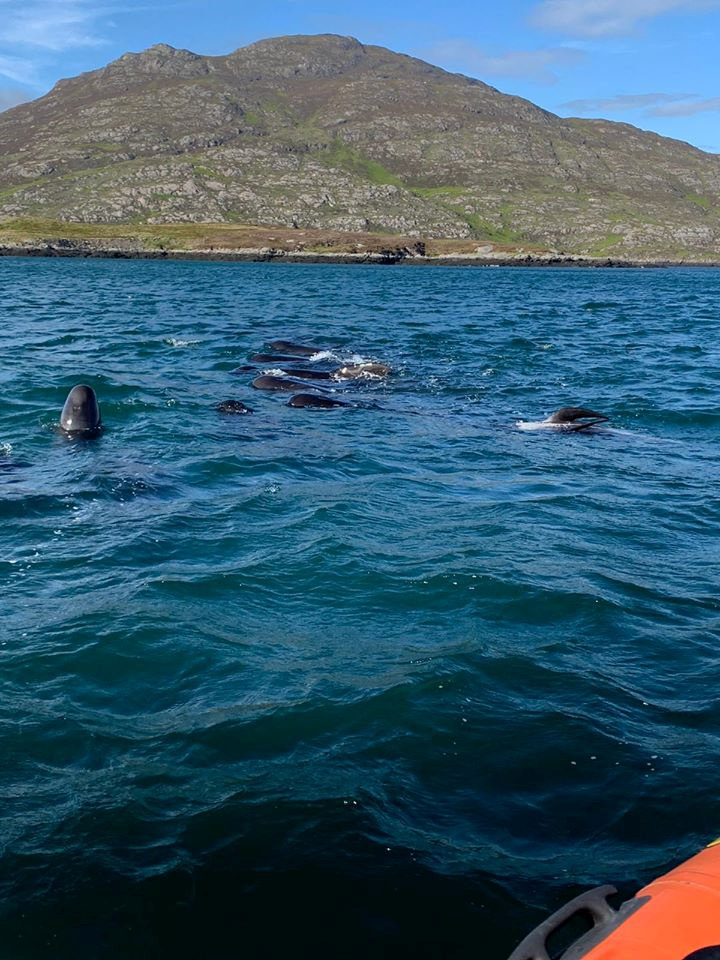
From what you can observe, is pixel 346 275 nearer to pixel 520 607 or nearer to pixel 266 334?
pixel 266 334

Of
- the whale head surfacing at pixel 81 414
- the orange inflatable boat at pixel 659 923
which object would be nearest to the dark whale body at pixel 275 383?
the whale head surfacing at pixel 81 414

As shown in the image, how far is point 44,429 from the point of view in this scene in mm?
17594

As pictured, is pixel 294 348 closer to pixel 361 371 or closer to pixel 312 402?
pixel 361 371

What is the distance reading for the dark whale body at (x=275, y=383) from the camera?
22703 millimetres

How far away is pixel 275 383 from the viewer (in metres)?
23.0

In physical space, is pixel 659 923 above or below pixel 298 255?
below

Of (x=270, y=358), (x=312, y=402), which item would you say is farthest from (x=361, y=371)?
(x=312, y=402)

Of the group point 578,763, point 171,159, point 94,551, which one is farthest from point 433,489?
point 171,159

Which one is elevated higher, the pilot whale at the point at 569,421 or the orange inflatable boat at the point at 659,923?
the orange inflatable boat at the point at 659,923

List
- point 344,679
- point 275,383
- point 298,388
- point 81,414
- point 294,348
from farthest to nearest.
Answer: point 294,348 → point 275,383 → point 298,388 → point 81,414 → point 344,679

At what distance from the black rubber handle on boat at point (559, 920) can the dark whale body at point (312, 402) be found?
54.2 feet

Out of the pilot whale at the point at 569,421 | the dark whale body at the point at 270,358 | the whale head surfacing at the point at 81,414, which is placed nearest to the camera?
the whale head surfacing at the point at 81,414

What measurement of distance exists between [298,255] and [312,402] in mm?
106184

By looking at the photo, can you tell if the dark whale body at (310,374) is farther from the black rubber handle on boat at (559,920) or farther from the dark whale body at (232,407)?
the black rubber handle on boat at (559,920)
